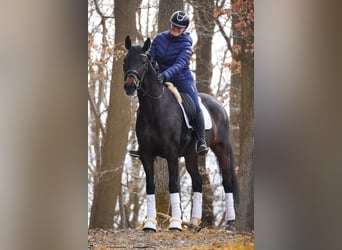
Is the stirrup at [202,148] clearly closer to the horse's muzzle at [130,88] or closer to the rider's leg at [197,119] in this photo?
the rider's leg at [197,119]

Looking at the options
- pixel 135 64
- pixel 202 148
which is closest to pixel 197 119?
pixel 202 148

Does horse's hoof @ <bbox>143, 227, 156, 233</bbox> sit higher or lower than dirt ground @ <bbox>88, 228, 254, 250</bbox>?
higher

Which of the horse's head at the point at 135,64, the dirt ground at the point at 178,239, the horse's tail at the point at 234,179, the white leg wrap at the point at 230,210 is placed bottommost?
the dirt ground at the point at 178,239

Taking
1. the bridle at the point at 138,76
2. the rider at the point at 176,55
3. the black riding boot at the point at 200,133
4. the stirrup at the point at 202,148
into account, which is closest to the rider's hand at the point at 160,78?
the rider at the point at 176,55

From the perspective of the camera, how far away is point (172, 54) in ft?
14.8

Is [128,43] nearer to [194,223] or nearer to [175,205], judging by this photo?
[175,205]

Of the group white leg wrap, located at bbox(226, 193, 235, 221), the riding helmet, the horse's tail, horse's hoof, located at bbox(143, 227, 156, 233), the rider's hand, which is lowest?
horse's hoof, located at bbox(143, 227, 156, 233)

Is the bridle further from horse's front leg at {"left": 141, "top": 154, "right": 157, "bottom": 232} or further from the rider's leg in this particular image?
horse's front leg at {"left": 141, "top": 154, "right": 157, "bottom": 232}

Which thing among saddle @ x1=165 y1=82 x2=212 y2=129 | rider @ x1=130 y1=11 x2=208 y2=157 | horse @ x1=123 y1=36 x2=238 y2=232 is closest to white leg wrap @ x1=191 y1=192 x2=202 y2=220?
horse @ x1=123 y1=36 x2=238 y2=232

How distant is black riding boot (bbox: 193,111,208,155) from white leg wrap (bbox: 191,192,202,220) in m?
0.34

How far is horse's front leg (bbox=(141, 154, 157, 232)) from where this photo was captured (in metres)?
4.46

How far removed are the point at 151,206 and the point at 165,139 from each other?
53cm

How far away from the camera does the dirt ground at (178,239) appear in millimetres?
4457
